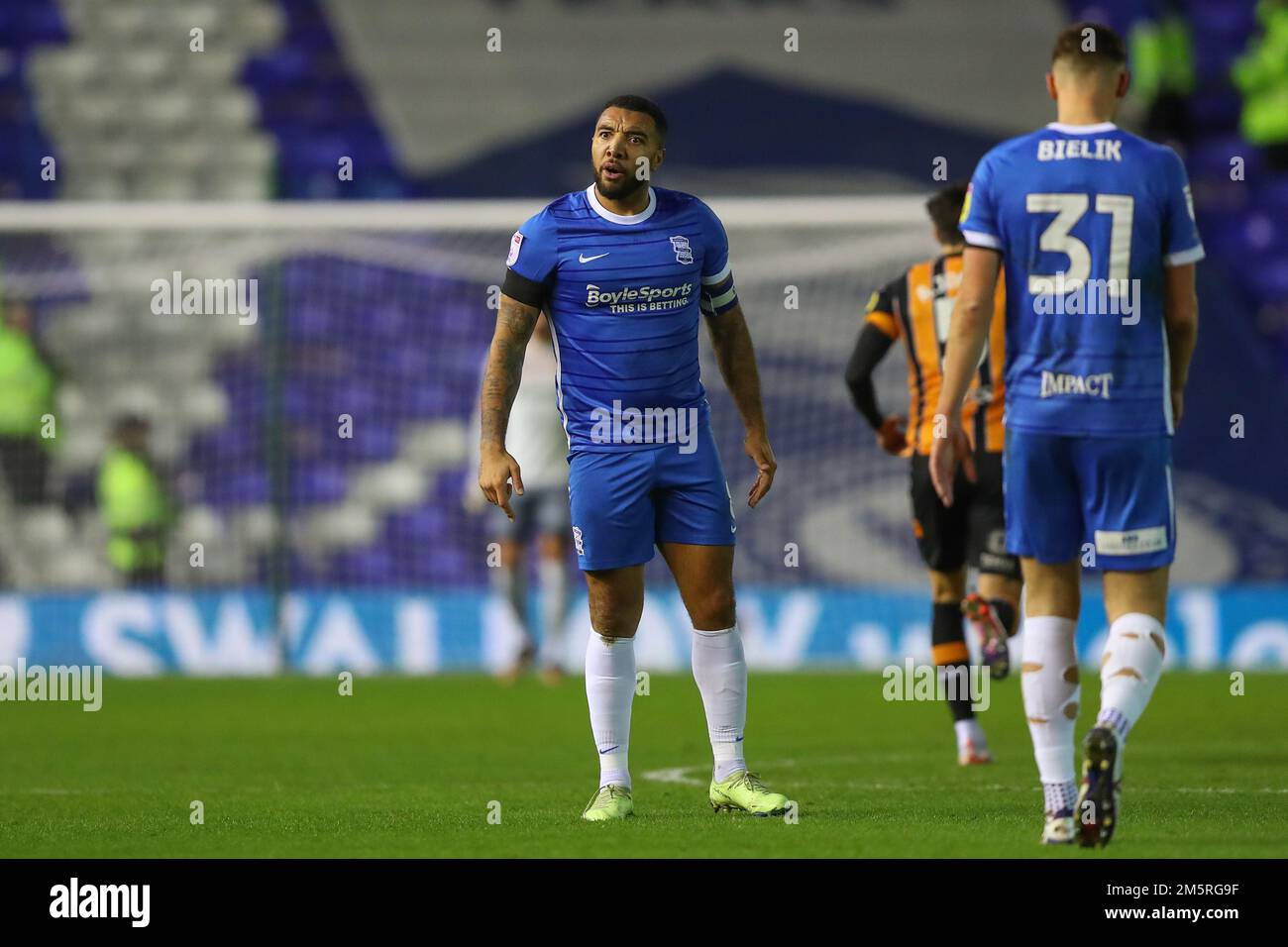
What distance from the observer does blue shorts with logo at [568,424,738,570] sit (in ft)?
20.9

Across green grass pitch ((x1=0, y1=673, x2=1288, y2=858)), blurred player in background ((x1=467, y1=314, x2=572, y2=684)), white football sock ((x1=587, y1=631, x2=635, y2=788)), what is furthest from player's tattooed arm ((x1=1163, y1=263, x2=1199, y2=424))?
blurred player in background ((x1=467, y1=314, x2=572, y2=684))

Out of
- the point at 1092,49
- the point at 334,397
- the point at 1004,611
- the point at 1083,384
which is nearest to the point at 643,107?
the point at 1092,49

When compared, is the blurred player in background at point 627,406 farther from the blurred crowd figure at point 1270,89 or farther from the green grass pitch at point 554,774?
the blurred crowd figure at point 1270,89

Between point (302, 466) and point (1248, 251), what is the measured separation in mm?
8181

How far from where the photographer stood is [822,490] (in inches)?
641

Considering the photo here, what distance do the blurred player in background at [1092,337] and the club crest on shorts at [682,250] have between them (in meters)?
1.09

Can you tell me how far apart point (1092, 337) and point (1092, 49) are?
0.73 m

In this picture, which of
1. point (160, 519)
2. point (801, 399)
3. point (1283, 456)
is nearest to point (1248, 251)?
point (1283, 456)

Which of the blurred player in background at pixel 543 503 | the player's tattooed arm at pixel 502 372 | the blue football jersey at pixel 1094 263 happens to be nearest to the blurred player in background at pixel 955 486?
the player's tattooed arm at pixel 502 372

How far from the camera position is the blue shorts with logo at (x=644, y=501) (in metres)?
6.37

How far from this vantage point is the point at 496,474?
625 centimetres

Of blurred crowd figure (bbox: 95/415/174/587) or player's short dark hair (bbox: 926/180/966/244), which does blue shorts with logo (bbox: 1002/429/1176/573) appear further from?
blurred crowd figure (bbox: 95/415/174/587)

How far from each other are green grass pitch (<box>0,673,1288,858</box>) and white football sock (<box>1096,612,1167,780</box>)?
357 millimetres

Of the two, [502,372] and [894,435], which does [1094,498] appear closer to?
[502,372]
